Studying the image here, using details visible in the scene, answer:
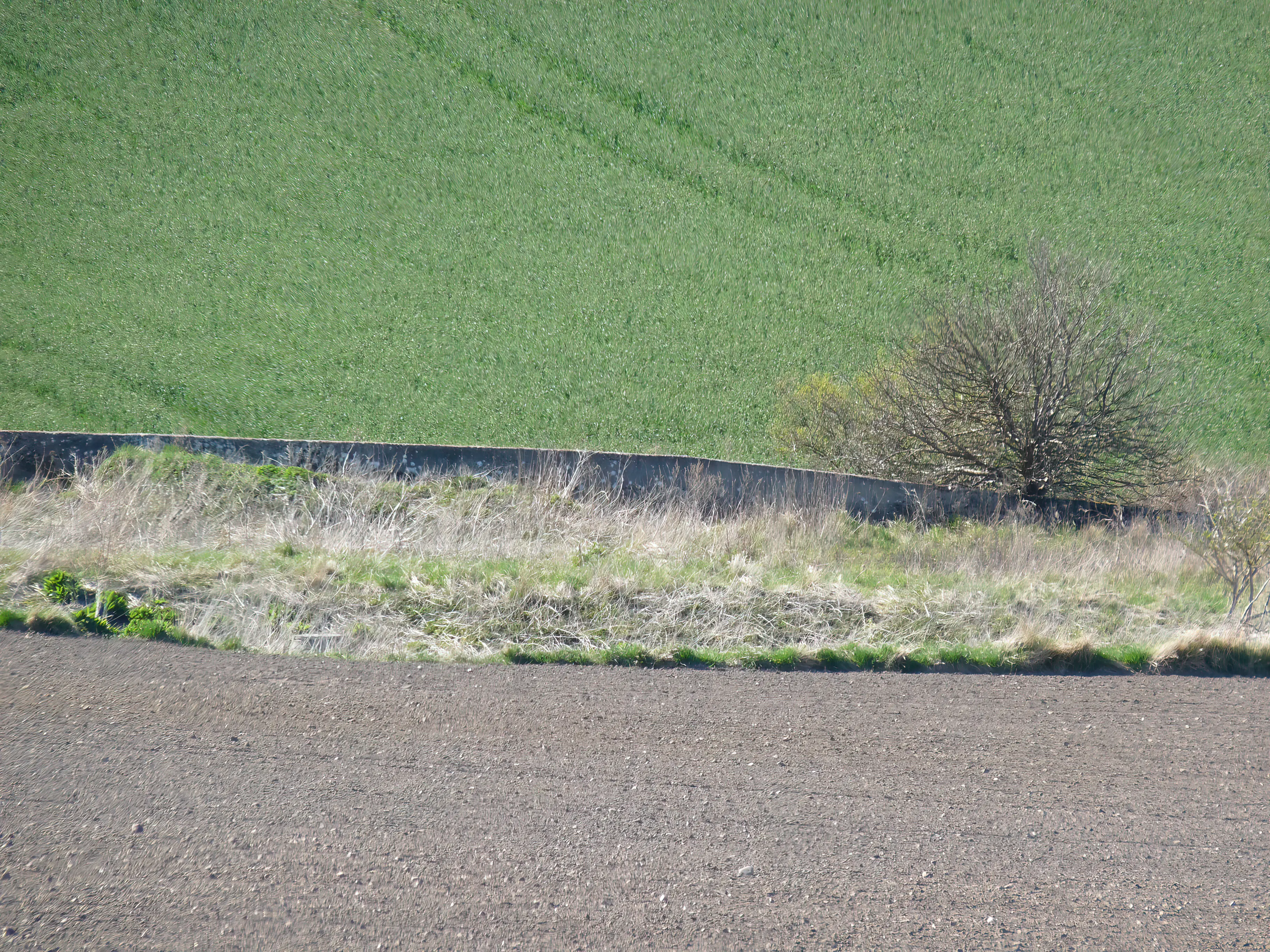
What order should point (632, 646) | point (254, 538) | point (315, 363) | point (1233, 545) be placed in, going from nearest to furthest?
point (632, 646), point (1233, 545), point (254, 538), point (315, 363)

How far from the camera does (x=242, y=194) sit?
18.4m

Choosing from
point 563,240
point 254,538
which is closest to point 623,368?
point 563,240

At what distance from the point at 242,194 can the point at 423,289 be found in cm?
515

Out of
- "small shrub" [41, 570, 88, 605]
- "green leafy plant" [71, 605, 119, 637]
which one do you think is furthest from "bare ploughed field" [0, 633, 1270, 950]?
"small shrub" [41, 570, 88, 605]

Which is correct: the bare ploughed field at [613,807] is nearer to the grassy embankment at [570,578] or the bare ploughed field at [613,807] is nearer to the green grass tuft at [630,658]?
the green grass tuft at [630,658]

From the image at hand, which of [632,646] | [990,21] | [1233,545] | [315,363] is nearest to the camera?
[632,646]

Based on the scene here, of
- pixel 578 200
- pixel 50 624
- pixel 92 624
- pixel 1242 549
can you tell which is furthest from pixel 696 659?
pixel 578 200

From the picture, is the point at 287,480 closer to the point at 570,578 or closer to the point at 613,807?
the point at 570,578

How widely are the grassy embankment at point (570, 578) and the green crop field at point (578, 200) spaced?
16.6 ft

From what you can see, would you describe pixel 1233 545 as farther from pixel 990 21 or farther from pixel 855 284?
pixel 990 21

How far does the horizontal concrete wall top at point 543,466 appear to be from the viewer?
31.3 feet

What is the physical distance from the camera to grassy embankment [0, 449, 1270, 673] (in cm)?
564

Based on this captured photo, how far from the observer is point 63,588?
19.6 ft

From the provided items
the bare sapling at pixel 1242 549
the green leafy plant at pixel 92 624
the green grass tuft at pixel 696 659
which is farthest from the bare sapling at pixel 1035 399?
the green leafy plant at pixel 92 624
